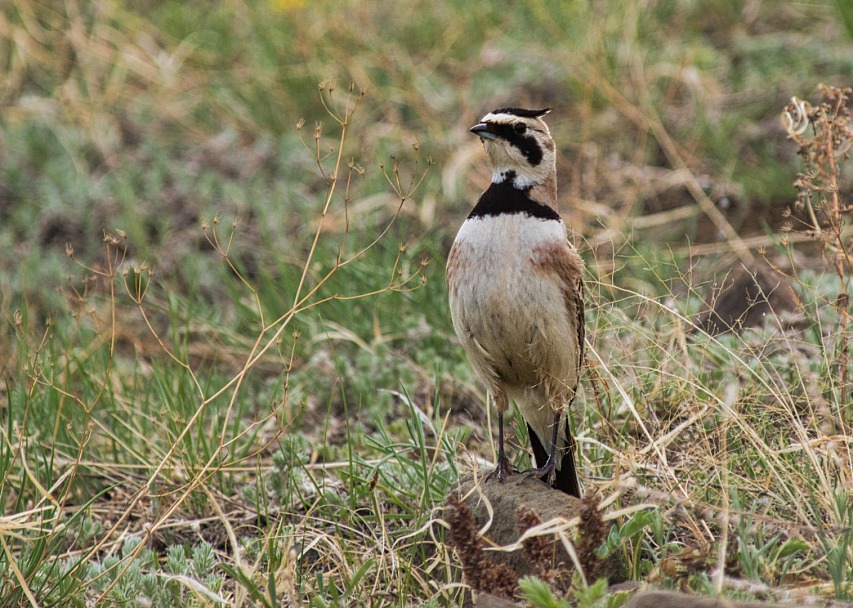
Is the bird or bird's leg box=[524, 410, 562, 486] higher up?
the bird

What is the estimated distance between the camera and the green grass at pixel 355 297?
3.66 meters

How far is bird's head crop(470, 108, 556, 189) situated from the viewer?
4.04 meters

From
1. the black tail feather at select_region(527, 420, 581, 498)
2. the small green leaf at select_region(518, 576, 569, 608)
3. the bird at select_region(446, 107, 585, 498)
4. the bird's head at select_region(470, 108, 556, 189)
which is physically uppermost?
the bird's head at select_region(470, 108, 556, 189)

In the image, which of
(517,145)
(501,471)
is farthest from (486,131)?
(501,471)

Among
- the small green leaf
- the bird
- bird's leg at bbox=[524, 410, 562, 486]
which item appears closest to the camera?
the small green leaf

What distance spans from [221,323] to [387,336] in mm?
1134

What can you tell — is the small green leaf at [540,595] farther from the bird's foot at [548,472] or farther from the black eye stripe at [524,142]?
the black eye stripe at [524,142]

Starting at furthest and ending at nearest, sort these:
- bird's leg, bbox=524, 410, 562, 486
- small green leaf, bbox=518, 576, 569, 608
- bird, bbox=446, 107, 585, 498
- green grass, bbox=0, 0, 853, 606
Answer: bird's leg, bbox=524, 410, 562, 486 → bird, bbox=446, 107, 585, 498 → green grass, bbox=0, 0, 853, 606 → small green leaf, bbox=518, 576, 569, 608

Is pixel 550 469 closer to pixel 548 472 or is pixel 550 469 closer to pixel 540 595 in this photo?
pixel 548 472

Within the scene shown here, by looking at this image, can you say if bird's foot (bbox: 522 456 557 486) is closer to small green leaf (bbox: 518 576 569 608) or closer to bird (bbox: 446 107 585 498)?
bird (bbox: 446 107 585 498)

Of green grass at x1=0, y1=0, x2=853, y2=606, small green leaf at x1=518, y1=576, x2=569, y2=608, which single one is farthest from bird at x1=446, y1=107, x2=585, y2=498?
small green leaf at x1=518, y1=576, x2=569, y2=608

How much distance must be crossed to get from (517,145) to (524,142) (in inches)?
1.1

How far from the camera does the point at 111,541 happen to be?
429cm

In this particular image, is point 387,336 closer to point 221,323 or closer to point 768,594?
point 221,323
